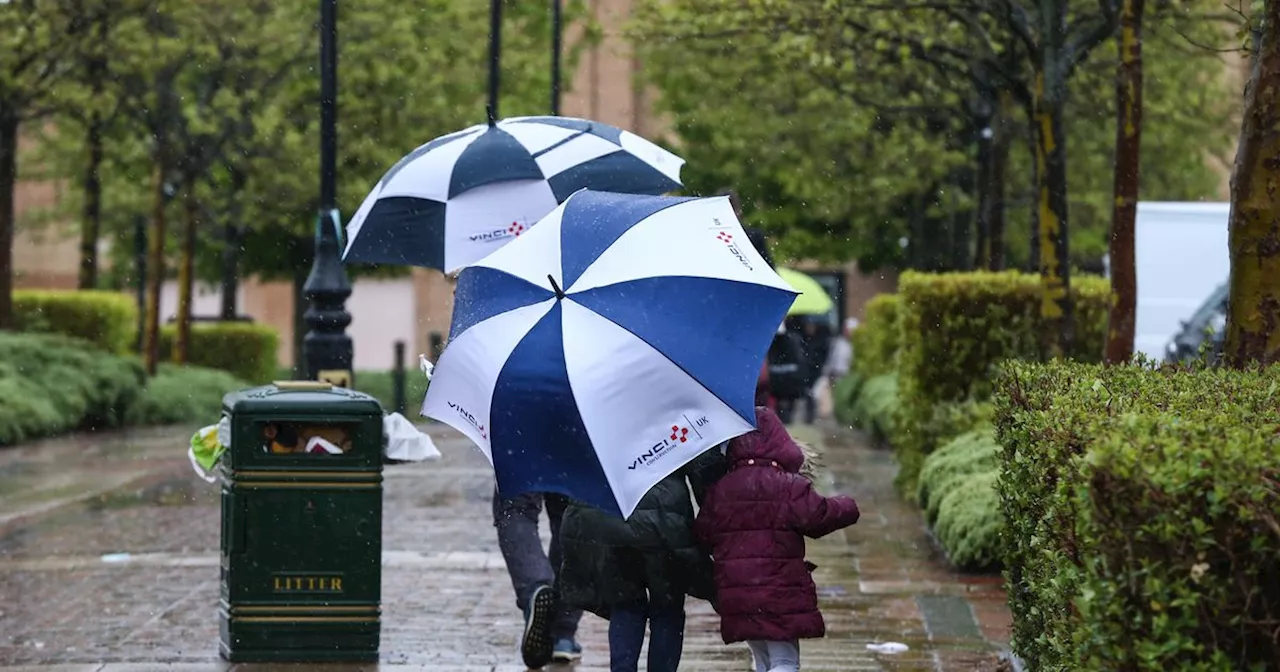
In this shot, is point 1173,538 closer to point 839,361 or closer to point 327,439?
point 327,439

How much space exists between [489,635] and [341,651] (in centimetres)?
97

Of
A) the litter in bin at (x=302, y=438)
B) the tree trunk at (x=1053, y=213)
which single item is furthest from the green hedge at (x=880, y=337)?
the litter in bin at (x=302, y=438)

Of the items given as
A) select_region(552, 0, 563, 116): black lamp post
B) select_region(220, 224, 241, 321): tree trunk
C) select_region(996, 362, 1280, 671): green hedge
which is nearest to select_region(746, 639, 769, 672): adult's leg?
select_region(996, 362, 1280, 671): green hedge

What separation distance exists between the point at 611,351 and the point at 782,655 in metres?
1.32

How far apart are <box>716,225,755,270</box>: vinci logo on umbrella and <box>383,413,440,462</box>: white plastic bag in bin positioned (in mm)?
2431

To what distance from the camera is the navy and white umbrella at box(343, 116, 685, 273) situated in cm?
830

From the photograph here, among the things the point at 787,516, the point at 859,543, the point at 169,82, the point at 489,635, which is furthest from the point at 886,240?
the point at 787,516

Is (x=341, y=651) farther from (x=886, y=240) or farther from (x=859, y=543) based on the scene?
(x=886, y=240)

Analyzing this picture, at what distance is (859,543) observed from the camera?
1235cm

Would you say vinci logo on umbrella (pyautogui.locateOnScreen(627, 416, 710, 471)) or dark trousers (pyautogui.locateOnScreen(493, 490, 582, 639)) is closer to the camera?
vinci logo on umbrella (pyautogui.locateOnScreen(627, 416, 710, 471))

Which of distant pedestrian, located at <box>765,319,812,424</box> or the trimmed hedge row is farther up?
distant pedestrian, located at <box>765,319,812,424</box>

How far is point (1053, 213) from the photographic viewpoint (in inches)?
492

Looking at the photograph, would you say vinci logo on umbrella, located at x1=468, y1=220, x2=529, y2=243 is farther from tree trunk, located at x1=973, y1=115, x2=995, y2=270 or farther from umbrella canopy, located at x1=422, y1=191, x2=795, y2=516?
tree trunk, located at x1=973, y1=115, x2=995, y2=270

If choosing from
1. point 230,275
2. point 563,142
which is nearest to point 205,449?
point 563,142
